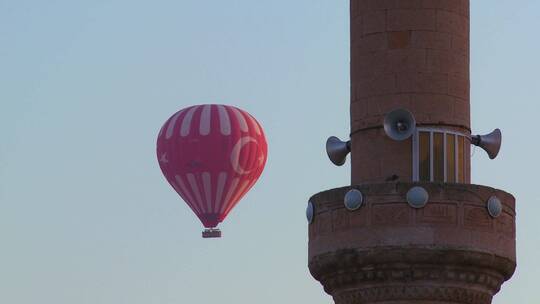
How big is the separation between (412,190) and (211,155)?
192ft

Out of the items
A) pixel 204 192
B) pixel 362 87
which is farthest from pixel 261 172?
pixel 362 87

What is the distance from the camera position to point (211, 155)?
103m

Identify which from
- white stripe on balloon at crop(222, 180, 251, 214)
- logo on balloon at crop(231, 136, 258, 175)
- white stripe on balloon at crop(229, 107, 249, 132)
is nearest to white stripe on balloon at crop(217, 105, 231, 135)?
white stripe on balloon at crop(229, 107, 249, 132)

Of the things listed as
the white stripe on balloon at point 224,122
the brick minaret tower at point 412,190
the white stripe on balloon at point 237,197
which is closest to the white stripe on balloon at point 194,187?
the white stripe on balloon at point 237,197

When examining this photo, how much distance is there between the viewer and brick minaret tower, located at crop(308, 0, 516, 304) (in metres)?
44.8

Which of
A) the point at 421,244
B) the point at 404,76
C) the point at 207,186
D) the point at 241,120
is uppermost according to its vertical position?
the point at 241,120

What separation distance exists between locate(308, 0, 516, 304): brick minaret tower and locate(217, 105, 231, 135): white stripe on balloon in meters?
55.9

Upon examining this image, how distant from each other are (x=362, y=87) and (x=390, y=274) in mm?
4159

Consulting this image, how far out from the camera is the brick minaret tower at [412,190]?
44.8 m

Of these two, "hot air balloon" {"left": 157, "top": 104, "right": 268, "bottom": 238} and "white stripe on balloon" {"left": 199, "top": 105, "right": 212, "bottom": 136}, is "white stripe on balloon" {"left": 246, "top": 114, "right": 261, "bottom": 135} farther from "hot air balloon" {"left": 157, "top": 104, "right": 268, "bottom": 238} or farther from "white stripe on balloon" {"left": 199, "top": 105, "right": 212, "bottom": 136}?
→ "white stripe on balloon" {"left": 199, "top": 105, "right": 212, "bottom": 136}

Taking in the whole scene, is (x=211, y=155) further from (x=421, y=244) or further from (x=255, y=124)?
(x=421, y=244)

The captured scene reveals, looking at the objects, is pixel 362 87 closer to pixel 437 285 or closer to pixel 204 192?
pixel 437 285

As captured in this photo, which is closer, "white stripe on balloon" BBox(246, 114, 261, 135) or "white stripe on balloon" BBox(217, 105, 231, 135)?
"white stripe on balloon" BBox(217, 105, 231, 135)

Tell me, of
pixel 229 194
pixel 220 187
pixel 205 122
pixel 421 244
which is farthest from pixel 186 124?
pixel 421 244
